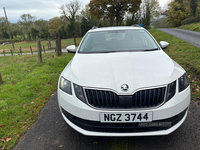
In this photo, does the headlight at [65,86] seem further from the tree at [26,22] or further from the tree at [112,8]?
the tree at [26,22]

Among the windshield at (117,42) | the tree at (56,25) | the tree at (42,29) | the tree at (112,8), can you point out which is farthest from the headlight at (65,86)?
the tree at (42,29)

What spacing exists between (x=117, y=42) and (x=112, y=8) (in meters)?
33.4

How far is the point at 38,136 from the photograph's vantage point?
2.45 meters

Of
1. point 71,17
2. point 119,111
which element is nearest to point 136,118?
point 119,111

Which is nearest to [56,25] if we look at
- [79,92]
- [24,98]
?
[24,98]

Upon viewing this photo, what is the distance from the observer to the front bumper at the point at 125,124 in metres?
1.84

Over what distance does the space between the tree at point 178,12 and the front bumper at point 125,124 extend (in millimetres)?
42057

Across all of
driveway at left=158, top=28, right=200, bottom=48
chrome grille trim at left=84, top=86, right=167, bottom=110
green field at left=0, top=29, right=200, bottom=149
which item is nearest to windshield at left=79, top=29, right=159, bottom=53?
chrome grille trim at left=84, top=86, right=167, bottom=110

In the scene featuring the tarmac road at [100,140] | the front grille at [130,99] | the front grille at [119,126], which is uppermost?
the front grille at [130,99]

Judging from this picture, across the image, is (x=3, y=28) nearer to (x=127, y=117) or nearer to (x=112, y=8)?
(x=112, y=8)

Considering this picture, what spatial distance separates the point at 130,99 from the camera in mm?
1802

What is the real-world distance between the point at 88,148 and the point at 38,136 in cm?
90

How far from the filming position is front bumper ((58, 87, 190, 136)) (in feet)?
6.05

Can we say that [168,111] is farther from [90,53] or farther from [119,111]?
[90,53]
